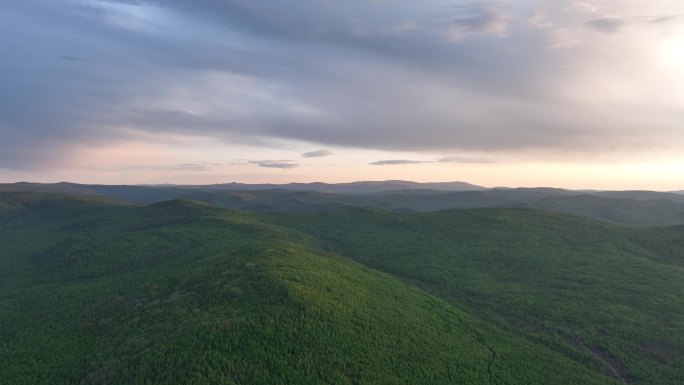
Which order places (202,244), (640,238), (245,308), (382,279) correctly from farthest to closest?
1. (640,238)
2. (202,244)
3. (382,279)
4. (245,308)

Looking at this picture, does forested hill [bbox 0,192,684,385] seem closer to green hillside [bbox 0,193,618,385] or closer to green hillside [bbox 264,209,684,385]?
green hillside [bbox 0,193,618,385]

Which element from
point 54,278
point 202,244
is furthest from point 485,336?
point 54,278

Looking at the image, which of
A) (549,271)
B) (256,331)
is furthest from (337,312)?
(549,271)

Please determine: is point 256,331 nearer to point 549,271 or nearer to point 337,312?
point 337,312

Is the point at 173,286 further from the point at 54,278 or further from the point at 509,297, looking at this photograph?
the point at 509,297

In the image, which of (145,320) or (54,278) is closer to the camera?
(145,320)

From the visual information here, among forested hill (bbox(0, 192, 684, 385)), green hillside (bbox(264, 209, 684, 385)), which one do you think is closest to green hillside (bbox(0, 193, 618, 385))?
forested hill (bbox(0, 192, 684, 385))

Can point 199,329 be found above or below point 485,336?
above
